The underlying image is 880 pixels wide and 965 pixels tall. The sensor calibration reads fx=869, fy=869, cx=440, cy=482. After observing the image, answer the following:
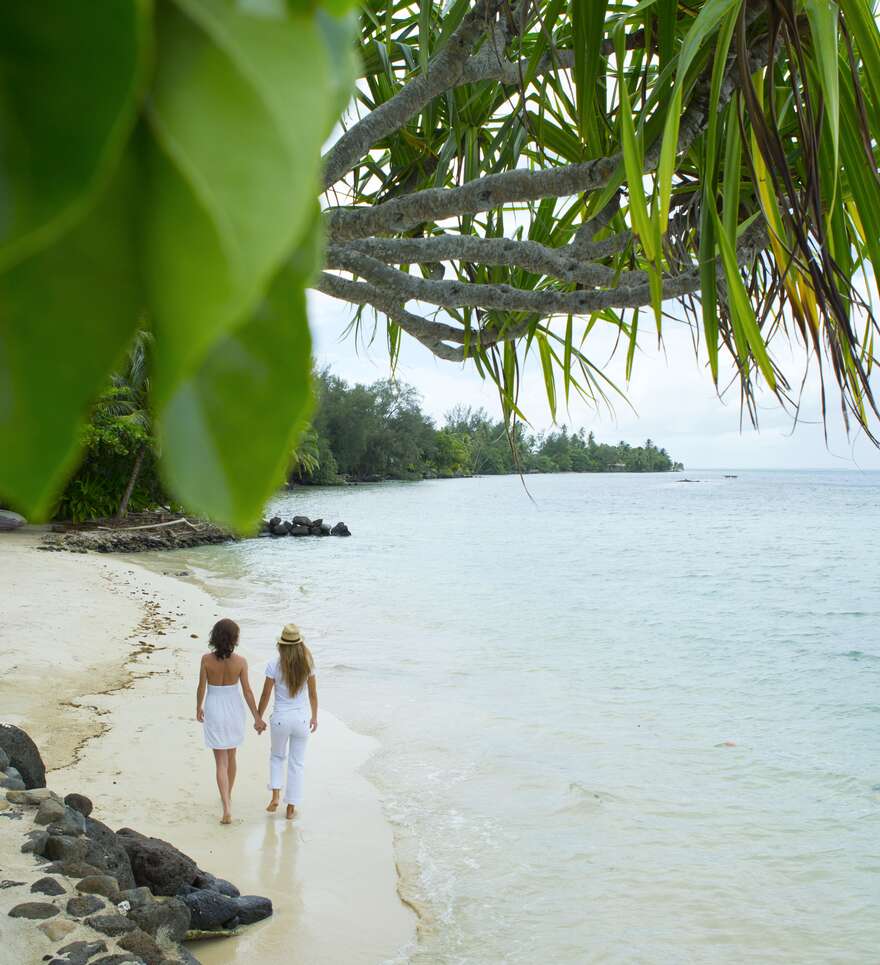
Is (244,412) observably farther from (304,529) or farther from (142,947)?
(304,529)

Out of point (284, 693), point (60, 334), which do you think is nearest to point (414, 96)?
point (60, 334)

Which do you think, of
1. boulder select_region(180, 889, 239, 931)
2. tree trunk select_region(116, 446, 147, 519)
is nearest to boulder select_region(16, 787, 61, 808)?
boulder select_region(180, 889, 239, 931)

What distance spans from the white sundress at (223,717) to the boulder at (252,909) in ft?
4.36

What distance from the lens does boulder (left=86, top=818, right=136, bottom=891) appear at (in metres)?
4.78

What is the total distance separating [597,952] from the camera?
655cm

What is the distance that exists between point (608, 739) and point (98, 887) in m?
8.36

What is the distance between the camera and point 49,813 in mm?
5059

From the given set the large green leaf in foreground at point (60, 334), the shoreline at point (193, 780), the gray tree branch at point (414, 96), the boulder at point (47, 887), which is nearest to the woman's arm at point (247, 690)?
the shoreline at point (193, 780)

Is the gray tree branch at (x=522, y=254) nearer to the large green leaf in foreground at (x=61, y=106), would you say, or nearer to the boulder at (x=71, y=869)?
the large green leaf in foreground at (x=61, y=106)

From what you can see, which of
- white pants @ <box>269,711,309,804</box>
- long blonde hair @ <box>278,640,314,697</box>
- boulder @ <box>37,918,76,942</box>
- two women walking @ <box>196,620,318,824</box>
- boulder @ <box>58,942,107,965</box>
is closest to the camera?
boulder @ <box>58,942,107,965</box>

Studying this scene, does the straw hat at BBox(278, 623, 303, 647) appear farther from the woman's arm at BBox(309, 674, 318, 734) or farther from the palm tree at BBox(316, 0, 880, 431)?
the palm tree at BBox(316, 0, 880, 431)

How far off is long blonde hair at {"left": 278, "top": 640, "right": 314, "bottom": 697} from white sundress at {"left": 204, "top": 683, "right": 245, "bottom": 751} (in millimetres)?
400

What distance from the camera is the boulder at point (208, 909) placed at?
5.25 meters

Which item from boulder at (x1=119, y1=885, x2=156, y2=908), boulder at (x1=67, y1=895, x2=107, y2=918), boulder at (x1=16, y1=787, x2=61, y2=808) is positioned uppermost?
boulder at (x1=16, y1=787, x2=61, y2=808)
